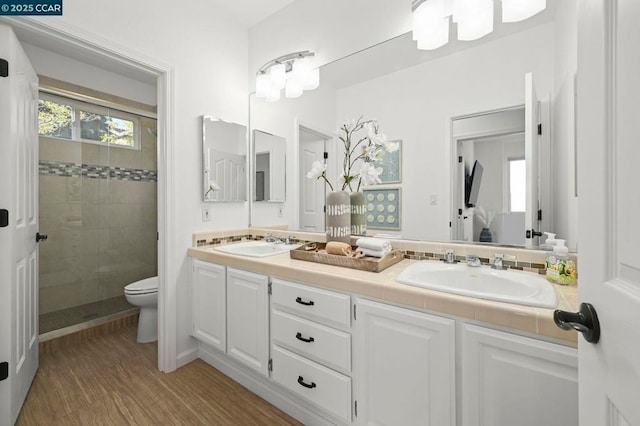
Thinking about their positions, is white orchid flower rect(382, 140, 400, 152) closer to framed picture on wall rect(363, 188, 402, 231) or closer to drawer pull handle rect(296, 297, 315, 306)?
framed picture on wall rect(363, 188, 402, 231)

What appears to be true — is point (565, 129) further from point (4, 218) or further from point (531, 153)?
point (4, 218)

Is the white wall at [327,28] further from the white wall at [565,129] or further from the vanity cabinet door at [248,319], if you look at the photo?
the vanity cabinet door at [248,319]

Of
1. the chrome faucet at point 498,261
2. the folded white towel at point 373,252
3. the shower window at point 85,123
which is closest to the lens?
the chrome faucet at point 498,261

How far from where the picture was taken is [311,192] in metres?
2.18

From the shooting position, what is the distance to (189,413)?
1594 mm

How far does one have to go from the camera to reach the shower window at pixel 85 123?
2.52 m

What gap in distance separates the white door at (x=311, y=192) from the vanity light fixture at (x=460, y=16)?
0.88 metres

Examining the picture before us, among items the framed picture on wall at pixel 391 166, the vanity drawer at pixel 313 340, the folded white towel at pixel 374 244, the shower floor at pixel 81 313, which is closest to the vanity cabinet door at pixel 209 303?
the vanity drawer at pixel 313 340

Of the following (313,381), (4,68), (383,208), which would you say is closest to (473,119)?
(383,208)

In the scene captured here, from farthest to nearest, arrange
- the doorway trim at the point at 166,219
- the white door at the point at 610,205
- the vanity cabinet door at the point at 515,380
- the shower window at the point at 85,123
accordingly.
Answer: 1. the shower window at the point at 85,123
2. the doorway trim at the point at 166,219
3. the vanity cabinet door at the point at 515,380
4. the white door at the point at 610,205

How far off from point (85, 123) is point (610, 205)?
3.60 meters

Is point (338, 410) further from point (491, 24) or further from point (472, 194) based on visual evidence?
point (491, 24)

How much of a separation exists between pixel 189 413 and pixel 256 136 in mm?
2005

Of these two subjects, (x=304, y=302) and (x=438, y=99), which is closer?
(x=304, y=302)
